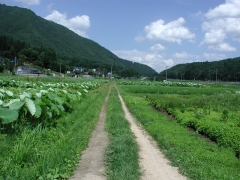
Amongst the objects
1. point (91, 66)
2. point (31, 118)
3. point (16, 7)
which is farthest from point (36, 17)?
point (31, 118)

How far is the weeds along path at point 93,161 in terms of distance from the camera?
5.12 m

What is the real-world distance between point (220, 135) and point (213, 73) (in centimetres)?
11750

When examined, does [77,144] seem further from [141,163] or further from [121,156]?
[141,163]

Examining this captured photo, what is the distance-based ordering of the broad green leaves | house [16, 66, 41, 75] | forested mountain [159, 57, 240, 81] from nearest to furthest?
the broad green leaves, house [16, 66, 41, 75], forested mountain [159, 57, 240, 81]

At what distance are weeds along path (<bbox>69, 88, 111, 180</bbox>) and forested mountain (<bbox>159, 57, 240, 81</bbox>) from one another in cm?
9950

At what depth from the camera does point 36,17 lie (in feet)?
598

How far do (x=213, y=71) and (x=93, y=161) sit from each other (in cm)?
12207

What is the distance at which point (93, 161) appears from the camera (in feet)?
19.5

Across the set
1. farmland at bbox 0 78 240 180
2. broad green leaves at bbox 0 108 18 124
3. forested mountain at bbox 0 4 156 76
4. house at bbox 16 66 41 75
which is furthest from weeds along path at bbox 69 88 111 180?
forested mountain at bbox 0 4 156 76

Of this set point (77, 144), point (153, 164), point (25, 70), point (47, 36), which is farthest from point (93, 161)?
point (47, 36)

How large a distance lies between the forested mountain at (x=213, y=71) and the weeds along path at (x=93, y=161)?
99499mm

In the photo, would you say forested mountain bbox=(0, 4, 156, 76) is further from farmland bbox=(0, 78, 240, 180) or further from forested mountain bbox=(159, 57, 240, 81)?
farmland bbox=(0, 78, 240, 180)

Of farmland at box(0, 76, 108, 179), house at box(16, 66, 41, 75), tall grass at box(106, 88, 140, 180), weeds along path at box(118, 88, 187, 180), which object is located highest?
house at box(16, 66, 41, 75)

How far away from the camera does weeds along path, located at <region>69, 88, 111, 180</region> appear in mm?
5120
